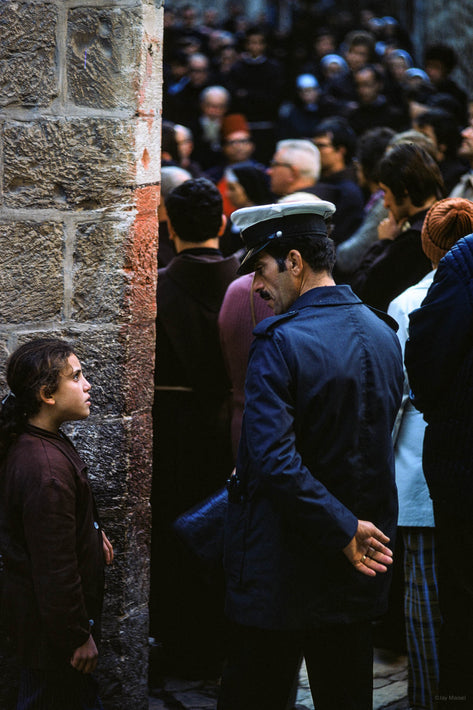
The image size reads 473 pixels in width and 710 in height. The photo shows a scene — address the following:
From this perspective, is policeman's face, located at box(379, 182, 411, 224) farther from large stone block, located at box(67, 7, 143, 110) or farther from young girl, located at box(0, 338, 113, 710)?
young girl, located at box(0, 338, 113, 710)

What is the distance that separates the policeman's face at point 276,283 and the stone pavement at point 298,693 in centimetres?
186

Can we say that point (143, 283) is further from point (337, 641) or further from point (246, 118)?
point (246, 118)

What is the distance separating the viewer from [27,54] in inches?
121

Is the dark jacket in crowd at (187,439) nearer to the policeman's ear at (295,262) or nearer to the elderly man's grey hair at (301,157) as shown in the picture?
the policeman's ear at (295,262)

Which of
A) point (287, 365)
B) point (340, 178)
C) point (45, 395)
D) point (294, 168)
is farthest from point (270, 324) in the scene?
point (340, 178)

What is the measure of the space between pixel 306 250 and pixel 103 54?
3.45 feet

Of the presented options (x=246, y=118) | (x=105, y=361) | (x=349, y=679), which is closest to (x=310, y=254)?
(x=105, y=361)

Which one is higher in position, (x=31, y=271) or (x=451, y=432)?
(x=31, y=271)

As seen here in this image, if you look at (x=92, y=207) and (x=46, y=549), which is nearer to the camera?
(x=46, y=549)

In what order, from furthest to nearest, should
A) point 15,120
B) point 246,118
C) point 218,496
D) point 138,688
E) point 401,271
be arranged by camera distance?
1. point 246,118
2. point 401,271
3. point 138,688
4. point 15,120
5. point 218,496

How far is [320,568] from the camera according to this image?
99.0 inches

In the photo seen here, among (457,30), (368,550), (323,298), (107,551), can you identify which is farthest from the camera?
(457,30)

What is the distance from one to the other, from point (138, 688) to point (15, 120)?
2018 mm

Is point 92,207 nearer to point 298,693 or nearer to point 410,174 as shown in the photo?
point 410,174
